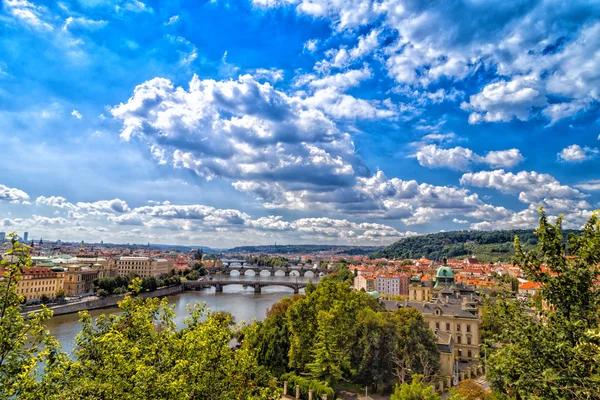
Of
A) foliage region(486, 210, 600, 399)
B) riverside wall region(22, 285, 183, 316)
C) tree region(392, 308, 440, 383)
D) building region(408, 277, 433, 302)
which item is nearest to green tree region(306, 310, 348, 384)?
tree region(392, 308, 440, 383)

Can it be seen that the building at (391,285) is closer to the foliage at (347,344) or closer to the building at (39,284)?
the foliage at (347,344)

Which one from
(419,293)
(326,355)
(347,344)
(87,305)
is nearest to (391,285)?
(419,293)

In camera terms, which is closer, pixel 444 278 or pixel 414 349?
pixel 414 349

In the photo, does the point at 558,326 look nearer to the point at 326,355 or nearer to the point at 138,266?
the point at 326,355

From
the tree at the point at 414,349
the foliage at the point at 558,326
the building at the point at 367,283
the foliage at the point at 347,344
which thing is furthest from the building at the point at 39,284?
the foliage at the point at 558,326

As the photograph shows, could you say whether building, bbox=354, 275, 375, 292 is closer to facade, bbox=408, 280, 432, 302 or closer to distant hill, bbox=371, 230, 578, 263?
facade, bbox=408, 280, 432, 302
